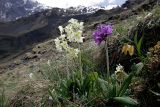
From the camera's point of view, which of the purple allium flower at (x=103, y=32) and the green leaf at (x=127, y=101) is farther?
the purple allium flower at (x=103, y=32)

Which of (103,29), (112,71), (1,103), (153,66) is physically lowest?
(1,103)

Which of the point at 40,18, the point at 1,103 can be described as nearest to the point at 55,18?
the point at 40,18

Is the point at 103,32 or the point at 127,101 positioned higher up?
the point at 103,32

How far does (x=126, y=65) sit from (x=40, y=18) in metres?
115

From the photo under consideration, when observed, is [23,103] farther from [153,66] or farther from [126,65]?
[153,66]

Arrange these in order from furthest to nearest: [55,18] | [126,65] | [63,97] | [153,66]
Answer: [55,18] → [126,65] → [63,97] → [153,66]

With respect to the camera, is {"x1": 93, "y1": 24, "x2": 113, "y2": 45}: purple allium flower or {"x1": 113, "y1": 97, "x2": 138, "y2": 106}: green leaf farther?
{"x1": 93, "y1": 24, "x2": 113, "y2": 45}: purple allium flower

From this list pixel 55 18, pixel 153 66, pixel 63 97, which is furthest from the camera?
pixel 55 18

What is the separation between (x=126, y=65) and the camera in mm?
9086

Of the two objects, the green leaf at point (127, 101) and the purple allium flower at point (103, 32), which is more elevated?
the purple allium flower at point (103, 32)

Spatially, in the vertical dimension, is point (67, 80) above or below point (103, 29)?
below

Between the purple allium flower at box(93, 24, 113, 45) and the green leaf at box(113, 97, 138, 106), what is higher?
the purple allium flower at box(93, 24, 113, 45)

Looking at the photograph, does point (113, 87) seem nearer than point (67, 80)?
Yes

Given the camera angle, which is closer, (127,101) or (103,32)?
(127,101)
